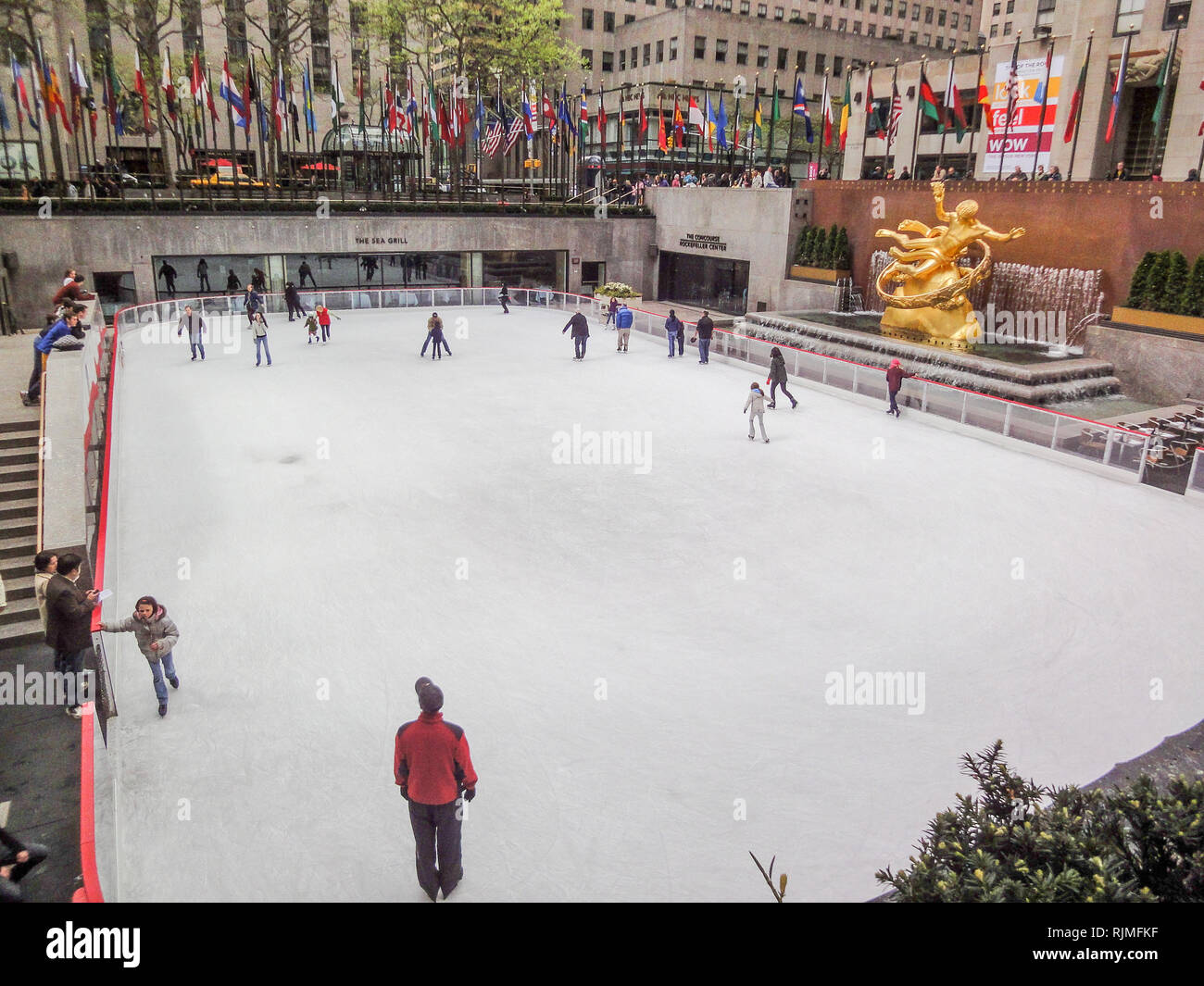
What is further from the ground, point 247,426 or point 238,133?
point 238,133

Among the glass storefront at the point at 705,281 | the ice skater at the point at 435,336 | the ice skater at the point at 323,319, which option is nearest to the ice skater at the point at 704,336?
the ice skater at the point at 435,336

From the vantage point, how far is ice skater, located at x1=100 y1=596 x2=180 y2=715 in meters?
7.40

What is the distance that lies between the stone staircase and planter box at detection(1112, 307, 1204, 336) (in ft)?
72.3

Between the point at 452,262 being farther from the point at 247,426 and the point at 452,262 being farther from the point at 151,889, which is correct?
the point at 151,889

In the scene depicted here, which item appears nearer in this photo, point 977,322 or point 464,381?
point 464,381

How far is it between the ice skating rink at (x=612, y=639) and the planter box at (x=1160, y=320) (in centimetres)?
708

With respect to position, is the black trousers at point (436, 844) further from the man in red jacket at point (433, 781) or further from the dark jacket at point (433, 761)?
the dark jacket at point (433, 761)

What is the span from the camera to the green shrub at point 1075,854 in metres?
3.60

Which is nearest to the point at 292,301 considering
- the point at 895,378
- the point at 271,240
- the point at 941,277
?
the point at 271,240

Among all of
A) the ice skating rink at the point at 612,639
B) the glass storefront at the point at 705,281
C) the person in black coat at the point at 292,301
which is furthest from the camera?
the glass storefront at the point at 705,281

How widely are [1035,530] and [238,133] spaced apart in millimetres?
62843
